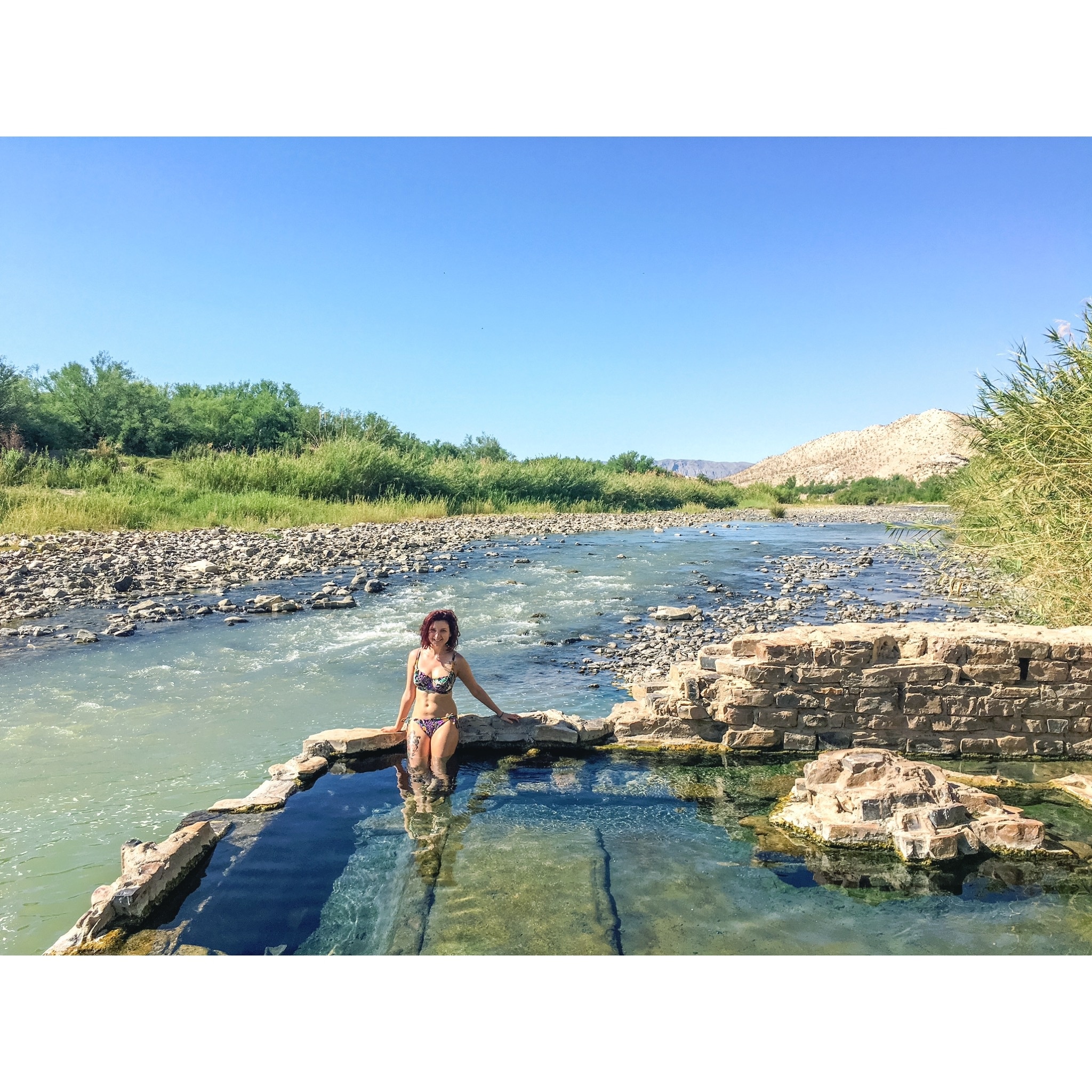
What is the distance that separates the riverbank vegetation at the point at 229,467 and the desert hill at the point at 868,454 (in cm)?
4926

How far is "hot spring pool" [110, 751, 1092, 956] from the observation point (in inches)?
135

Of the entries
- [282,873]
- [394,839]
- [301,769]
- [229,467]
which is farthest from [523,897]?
[229,467]

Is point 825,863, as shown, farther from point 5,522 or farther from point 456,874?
point 5,522

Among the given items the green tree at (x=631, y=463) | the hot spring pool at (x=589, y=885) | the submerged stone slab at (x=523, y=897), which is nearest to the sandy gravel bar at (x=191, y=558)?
the hot spring pool at (x=589, y=885)

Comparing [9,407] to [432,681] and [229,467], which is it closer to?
[229,467]

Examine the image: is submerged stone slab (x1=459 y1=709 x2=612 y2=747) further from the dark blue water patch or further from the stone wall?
the dark blue water patch

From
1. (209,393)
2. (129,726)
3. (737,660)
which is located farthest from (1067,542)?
(209,393)

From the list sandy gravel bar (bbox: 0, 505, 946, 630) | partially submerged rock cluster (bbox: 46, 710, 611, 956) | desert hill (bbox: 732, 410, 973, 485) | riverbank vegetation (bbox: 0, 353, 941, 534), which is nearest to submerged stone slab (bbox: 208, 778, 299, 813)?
partially submerged rock cluster (bbox: 46, 710, 611, 956)

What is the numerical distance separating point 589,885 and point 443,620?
223cm

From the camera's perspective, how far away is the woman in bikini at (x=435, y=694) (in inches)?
214

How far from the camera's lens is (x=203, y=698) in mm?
7590

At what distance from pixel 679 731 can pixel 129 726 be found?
4924 mm

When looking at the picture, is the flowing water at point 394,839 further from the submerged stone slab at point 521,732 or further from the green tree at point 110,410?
the green tree at point 110,410

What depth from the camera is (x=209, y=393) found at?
129 feet
